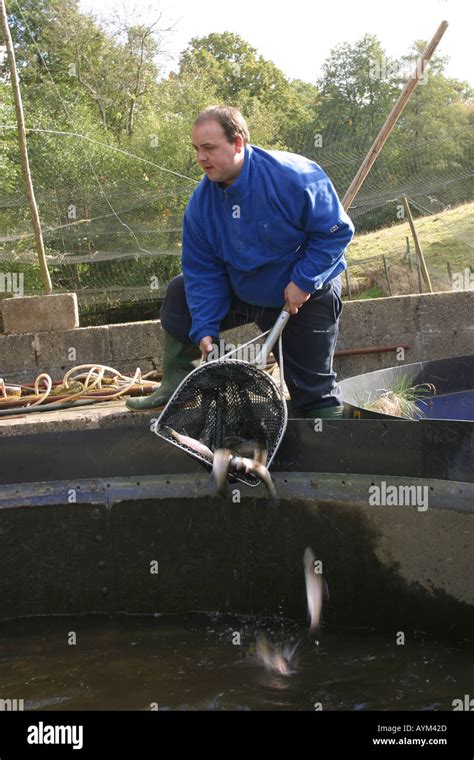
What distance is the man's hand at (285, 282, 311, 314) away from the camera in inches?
180

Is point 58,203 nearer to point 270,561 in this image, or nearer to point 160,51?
point 270,561

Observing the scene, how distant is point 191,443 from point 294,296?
0.93 meters

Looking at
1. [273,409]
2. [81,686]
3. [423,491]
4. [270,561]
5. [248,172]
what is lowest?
[81,686]

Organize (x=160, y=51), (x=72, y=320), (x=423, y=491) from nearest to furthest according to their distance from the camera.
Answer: (x=423, y=491) → (x=72, y=320) → (x=160, y=51)

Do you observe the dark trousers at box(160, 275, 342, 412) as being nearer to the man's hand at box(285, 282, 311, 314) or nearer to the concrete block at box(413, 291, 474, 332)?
the man's hand at box(285, 282, 311, 314)

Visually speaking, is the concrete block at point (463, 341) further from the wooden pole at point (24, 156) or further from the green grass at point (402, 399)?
the wooden pole at point (24, 156)

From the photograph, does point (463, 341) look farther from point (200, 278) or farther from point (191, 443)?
point (191, 443)

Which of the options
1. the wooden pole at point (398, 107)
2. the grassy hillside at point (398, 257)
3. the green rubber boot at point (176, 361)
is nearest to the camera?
the green rubber boot at point (176, 361)

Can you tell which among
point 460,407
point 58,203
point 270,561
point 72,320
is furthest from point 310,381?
point 58,203

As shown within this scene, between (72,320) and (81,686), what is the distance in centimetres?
431

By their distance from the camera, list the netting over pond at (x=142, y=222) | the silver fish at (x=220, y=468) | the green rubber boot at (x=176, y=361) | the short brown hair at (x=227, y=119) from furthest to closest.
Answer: the netting over pond at (x=142, y=222) → the green rubber boot at (x=176, y=361) → the short brown hair at (x=227, y=119) → the silver fish at (x=220, y=468)

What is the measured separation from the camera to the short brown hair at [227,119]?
4.34 m

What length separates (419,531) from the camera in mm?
4234

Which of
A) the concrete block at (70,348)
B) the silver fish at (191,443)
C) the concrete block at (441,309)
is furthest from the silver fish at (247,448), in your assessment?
the concrete block at (441,309)
